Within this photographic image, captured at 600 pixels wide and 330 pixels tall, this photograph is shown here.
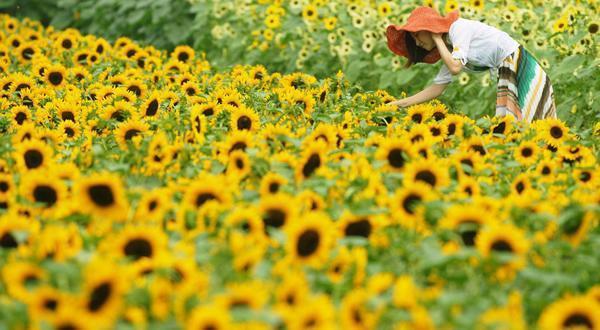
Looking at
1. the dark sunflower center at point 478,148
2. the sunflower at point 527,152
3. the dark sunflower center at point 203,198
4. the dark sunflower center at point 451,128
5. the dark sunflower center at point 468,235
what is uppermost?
the dark sunflower center at point 451,128

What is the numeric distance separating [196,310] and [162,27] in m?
6.93

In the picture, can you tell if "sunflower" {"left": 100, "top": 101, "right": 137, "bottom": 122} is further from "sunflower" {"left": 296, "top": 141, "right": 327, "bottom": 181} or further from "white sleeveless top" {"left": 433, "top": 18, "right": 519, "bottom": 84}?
"white sleeveless top" {"left": 433, "top": 18, "right": 519, "bottom": 84}

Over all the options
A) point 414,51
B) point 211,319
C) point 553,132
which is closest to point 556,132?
point 553,132

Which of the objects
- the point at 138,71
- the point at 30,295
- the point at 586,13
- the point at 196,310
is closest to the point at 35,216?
the point at 30,295

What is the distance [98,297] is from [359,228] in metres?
0.83

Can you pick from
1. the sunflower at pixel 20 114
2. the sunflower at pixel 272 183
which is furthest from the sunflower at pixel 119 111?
the sunflower at pixel 272 183

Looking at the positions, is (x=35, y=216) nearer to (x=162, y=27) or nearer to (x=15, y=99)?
(x=15, y=99)

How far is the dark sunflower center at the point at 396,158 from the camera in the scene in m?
2.96

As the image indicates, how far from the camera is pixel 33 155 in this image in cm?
301

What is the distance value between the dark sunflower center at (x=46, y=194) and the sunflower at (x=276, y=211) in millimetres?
705

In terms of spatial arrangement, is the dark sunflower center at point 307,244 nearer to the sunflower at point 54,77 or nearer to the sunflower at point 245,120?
the sunflower at point 245,120

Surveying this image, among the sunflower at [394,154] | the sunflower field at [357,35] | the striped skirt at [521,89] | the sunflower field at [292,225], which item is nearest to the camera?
the sunflower field at [292,225]

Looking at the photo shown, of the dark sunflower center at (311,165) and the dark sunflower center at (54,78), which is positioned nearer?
the dark sunflower center at (311,165)

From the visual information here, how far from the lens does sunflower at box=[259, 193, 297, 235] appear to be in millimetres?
2402
